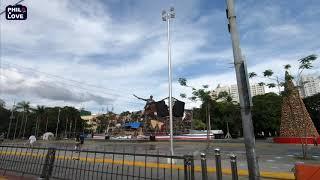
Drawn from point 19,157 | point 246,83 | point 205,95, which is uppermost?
point 205,95

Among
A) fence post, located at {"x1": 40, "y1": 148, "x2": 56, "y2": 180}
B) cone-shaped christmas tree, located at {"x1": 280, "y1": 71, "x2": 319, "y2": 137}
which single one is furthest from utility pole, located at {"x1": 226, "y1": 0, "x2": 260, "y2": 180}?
cone-shaped christmas tree, located at {"x1": 280, "y1": 71, "x2": 319, "y2": 137}

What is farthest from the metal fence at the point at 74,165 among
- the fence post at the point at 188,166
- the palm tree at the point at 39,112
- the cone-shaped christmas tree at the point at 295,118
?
the palm tree at the point at 39,112

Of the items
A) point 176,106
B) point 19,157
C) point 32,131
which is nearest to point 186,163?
point 19,157

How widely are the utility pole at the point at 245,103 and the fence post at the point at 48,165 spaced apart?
6149 mm

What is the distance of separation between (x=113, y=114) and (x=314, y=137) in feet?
295

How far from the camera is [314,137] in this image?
114 feet

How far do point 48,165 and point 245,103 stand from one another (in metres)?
6.36

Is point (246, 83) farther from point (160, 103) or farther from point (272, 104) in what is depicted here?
point (272, 104)

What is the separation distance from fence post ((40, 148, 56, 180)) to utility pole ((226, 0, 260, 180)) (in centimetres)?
615

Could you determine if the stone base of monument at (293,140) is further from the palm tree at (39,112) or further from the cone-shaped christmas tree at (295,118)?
the palm tree at (39,112)

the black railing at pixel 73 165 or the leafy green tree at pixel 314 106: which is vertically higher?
the leafy green tree at pixel 314 106

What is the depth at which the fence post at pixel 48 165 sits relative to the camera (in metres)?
9.13

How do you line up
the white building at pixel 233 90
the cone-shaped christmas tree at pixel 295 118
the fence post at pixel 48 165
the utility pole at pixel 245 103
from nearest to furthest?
the utility pole at pixel 245 103
the fence post at pixel 48 165
the cone-shaped christmas tree at pixel 295 118
the white building at pixel 233 90

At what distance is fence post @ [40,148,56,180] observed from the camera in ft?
30.0
